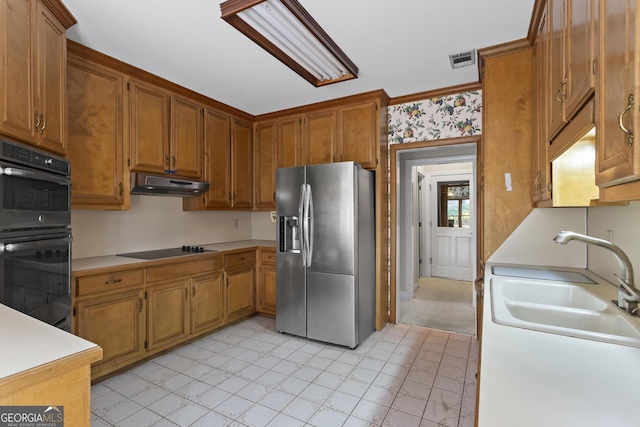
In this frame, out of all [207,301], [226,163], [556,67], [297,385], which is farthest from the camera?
[226,163]

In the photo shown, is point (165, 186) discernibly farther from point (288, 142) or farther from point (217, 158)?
point (288, 142)

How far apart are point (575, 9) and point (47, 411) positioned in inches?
81.6

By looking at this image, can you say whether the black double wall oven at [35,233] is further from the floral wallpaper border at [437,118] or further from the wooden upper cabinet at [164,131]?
the floral wallpaper border at [437,118]

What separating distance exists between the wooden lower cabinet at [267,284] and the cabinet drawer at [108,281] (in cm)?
137

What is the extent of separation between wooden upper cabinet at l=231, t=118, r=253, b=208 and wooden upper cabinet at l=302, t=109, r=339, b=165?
77 centimetres

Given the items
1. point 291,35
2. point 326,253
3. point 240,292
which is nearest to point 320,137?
point 326,253

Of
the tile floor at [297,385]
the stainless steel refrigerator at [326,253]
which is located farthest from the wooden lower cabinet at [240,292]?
the stainless steel refrigerator at [326,253]

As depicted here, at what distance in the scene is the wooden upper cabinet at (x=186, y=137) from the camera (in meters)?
2.97

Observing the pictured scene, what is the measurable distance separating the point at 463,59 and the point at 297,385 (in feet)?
9.24

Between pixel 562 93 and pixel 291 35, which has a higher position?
pixel 291 35

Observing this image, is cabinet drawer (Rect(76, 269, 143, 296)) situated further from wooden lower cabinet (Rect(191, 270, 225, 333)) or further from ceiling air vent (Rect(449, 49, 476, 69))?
ceiling air vent (Rect(449, 49, 476, 69))

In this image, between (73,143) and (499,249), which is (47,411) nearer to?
(73,143)

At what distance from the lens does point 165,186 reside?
284 cm

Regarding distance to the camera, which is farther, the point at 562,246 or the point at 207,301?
the point at 207,301
